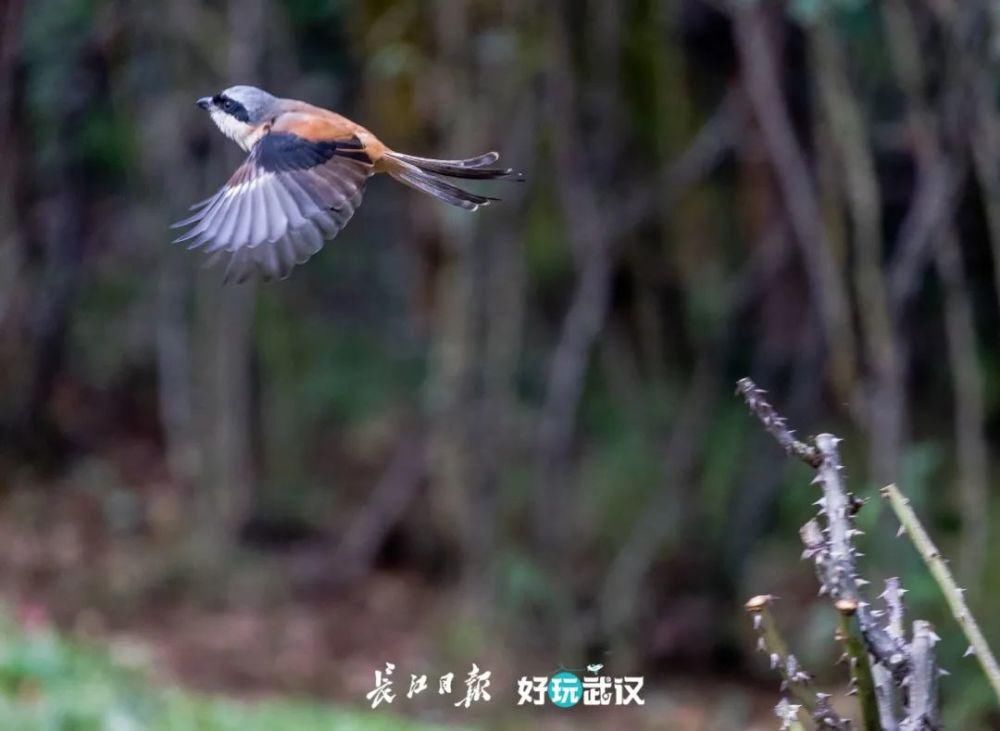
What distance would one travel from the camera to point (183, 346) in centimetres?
866

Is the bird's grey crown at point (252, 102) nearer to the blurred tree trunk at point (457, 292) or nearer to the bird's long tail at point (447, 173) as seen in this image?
the bird's long tail at point (447, 173)

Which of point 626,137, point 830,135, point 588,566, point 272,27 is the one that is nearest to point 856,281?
point 830,135

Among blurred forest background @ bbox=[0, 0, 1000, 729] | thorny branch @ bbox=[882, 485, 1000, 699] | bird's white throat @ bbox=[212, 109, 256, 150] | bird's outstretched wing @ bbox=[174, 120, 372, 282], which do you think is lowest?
thorny branch @ bbox=[882, 485, 1000, 699]

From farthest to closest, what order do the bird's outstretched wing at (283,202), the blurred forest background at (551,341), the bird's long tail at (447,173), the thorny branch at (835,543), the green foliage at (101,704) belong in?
the blurred forest background at (551,341) < the green foliage at (101,704) < the bird's long tail at (447,173) < the bird's outstretched wing at (283,202) < the thorny branch at (835,543)

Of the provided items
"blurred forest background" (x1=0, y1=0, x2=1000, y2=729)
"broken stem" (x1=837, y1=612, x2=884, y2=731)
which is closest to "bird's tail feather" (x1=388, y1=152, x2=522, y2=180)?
"broken stem" (x1=837, y1=612, x2=884, y2=731)

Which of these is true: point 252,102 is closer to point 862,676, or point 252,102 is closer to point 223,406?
point 862,676

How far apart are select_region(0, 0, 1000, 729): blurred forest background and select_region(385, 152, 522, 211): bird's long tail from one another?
9.73 ft

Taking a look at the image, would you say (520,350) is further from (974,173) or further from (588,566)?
(974,173)

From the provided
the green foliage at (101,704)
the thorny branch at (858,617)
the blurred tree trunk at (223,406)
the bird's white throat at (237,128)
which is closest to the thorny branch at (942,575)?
the thorny branch at (858,617)

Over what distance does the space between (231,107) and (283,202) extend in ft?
1.96

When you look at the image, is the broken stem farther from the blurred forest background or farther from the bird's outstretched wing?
the blurred forest background

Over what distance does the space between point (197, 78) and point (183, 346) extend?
5.34 ft

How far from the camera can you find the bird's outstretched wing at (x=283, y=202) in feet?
8.33

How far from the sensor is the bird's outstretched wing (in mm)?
2539
